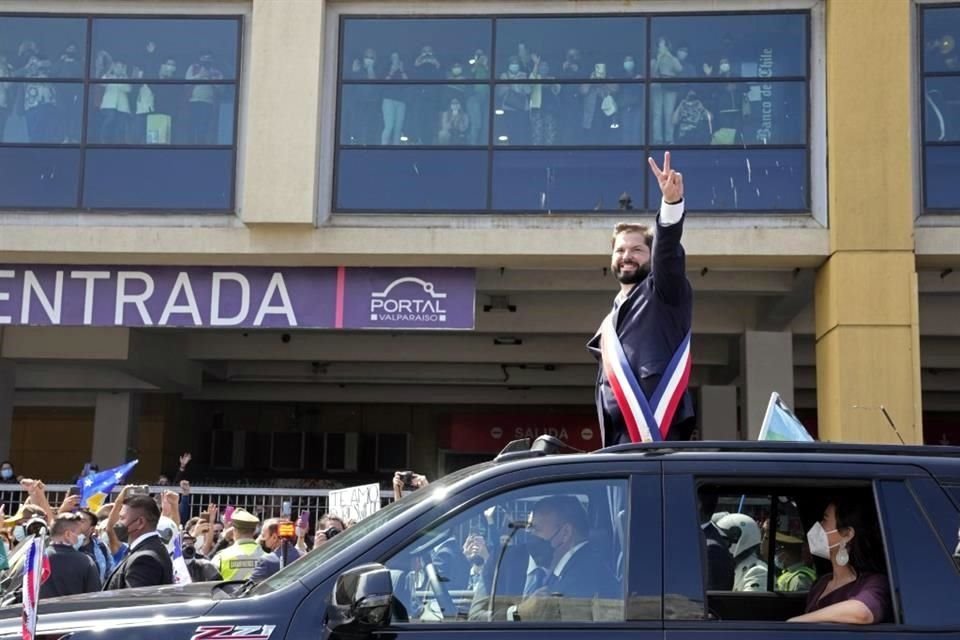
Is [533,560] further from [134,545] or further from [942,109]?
[942,109]

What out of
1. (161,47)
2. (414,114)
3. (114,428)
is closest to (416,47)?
(414,114)

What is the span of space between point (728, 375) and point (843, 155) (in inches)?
359

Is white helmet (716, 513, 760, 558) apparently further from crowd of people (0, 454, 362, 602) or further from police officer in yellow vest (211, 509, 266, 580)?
police officer in yellow vest (211, 509, 266, 580)

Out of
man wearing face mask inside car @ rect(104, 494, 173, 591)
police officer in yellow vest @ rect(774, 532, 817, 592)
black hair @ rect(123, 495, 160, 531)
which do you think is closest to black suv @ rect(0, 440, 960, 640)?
police officer in yellow vest @ rect(774, 532, 817, 592)

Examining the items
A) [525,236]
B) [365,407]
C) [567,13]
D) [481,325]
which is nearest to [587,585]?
[525,236]

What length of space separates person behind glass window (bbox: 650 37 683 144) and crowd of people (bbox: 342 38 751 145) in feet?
0.04

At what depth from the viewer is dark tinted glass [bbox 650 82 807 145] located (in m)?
14.7

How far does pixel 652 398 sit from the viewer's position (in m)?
4.90

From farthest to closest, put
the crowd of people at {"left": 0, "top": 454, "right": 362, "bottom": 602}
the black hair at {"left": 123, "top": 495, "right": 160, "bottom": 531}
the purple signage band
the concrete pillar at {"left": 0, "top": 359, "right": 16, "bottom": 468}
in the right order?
the concrete pillar at {"left": 0, "top": 359, "right": 16, "bottom": 468} < the purple signage band < the black hair at {"left": 123, "top": 495, "right": 160, "bottom": 531} < the crowd of people at {"left": 0, "top": 454, "right": 362, "bottom": 602}

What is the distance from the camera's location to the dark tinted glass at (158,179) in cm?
1509

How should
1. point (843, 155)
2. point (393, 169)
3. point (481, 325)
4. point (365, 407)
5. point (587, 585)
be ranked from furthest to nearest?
point (365, 407), point (481, 325), point (393, 169), point (843, 155), point (587, 585)

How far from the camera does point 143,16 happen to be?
15.4m

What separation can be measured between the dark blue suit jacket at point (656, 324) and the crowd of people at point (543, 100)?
1005 cm

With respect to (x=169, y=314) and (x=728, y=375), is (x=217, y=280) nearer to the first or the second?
(x=169, y=314)
